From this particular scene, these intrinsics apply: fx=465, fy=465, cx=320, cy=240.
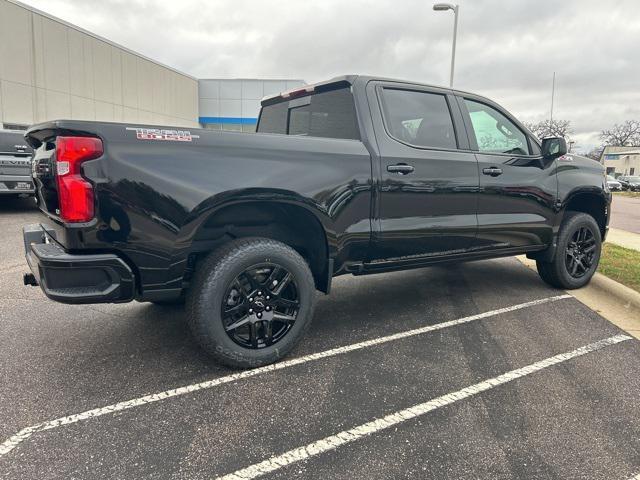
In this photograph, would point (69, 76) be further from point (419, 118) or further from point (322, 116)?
point (419, 118)

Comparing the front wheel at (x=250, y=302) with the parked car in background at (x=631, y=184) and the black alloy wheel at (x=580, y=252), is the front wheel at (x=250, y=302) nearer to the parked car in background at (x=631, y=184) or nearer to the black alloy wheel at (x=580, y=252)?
the black alloy wheel at (x=580, y=252)

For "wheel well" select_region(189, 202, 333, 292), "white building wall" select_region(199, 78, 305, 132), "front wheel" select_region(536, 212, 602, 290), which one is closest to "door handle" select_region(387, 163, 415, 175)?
"wheel well" select_region(189, 202, 333, 292)

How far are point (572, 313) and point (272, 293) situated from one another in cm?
289

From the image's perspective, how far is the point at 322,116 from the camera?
12.0 feet

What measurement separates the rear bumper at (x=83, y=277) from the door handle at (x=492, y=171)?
9.52 ft

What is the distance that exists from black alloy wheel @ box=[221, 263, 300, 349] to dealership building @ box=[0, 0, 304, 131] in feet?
42.8

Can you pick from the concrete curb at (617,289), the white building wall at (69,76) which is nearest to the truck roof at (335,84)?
the concrete curb at (617,289)

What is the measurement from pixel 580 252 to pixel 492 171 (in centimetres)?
173

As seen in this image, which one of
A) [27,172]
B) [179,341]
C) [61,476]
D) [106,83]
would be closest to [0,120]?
[106,83]

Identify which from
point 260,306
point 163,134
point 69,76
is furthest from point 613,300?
point 69,76

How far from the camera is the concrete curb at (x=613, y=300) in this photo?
4.04 meters

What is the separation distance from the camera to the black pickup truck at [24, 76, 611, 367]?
8.09 ft

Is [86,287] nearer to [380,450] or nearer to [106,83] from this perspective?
[380,450]

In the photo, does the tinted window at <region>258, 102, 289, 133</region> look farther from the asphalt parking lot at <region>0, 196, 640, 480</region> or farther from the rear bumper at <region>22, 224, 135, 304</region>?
the rear bumper at <region>22, 224, 135, 304</region>
